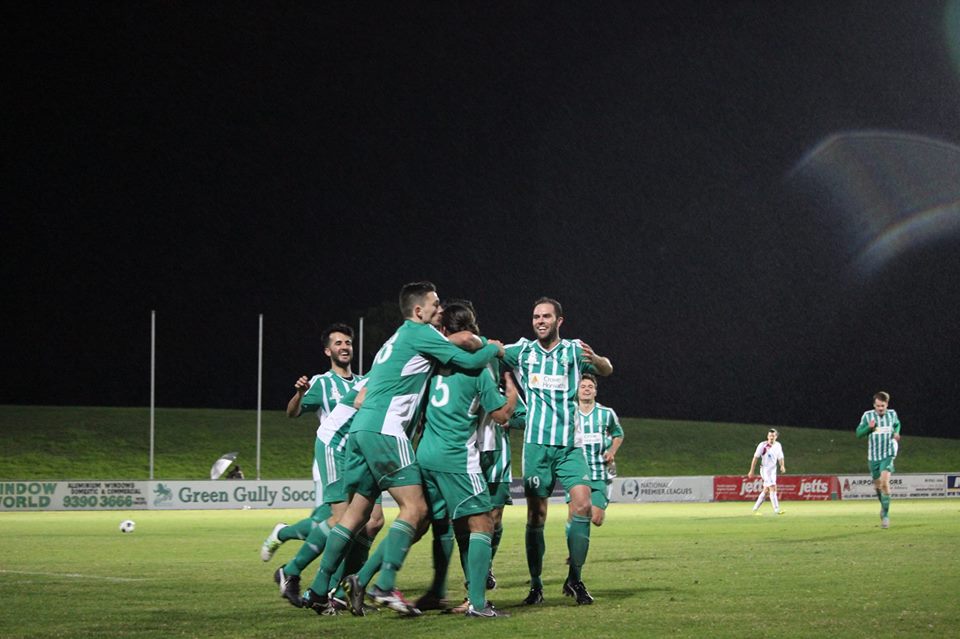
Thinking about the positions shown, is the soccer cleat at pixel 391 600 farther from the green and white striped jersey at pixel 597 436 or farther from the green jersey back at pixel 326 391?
the green and white striped jersey at pixel 597 436

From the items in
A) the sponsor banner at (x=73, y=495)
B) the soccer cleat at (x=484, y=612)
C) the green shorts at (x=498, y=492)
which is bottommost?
the sponsor banner at (x=73, y=495)

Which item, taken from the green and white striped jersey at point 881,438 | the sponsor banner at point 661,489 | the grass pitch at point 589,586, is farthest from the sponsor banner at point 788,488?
the grass pitch at point 589,586

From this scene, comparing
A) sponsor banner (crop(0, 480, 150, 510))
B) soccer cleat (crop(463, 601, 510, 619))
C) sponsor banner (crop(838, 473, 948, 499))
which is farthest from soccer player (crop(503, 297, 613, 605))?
sponsor banner (crop(838, 473, 948, 499))

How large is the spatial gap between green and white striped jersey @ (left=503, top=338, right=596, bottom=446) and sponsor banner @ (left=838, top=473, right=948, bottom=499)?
39.8 meters

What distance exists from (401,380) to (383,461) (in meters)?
0.64

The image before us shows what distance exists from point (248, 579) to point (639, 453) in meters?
53.2

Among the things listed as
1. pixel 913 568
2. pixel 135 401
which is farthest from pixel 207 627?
pixel 135 401

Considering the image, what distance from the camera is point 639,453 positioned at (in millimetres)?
65188

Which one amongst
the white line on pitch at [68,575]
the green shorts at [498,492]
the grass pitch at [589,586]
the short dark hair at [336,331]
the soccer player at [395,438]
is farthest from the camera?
the white line on pitch at [68,575]

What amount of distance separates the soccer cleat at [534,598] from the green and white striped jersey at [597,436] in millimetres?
4603

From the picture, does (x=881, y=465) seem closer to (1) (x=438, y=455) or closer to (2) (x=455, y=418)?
(2) (x=455, y=418)

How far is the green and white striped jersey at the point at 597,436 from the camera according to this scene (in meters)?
15.6

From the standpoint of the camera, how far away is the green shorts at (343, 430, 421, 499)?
9.46 meters

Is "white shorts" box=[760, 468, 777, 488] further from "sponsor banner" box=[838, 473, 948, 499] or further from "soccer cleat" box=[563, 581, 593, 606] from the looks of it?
"soccer cleat" box=[563, 581, 593, 606]
